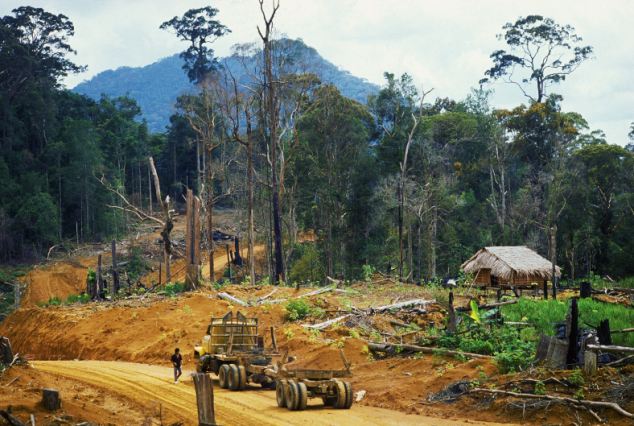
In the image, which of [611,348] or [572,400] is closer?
[572,400]

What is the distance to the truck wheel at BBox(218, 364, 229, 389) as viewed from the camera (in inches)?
722

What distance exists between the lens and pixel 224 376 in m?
18.4

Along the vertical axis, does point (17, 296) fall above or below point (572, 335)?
below

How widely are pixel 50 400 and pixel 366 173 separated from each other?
39.6 meters

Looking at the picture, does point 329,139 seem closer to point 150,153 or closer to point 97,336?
point 97,336

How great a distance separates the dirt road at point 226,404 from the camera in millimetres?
14688

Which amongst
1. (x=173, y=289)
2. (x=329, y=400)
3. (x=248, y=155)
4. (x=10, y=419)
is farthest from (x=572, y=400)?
(x=248, y=155)

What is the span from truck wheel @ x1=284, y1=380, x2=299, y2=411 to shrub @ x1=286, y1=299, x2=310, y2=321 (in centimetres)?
986

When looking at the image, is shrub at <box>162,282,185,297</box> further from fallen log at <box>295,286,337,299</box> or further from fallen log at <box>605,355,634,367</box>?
fallen log at <box>605,355,634,367</box>

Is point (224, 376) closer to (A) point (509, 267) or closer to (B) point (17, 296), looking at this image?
(A) point (509, 267)

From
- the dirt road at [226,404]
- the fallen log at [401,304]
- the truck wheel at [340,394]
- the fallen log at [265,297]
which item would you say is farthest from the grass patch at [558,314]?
the fallen log at [265,297]

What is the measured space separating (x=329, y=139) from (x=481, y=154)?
546 inches

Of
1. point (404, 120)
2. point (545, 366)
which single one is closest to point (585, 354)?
point (545, 366)

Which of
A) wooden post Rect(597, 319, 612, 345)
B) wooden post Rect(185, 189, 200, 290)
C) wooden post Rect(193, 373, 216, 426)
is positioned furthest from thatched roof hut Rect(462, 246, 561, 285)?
wooden post Rect(193, 373, 216, 426)
